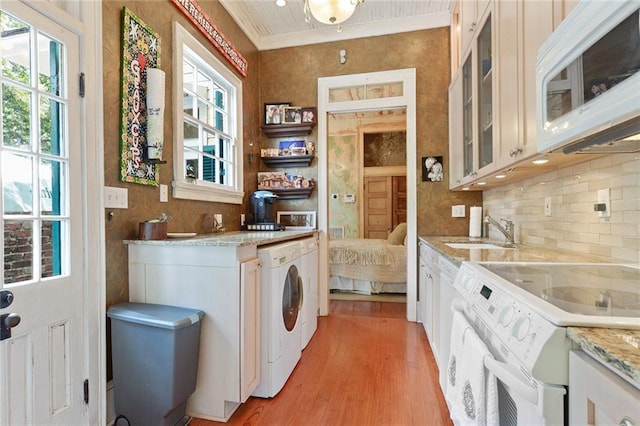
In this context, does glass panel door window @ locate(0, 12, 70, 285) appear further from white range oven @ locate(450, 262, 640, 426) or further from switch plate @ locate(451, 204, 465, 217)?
switch plate @ locate(451, 204, 465, 217)

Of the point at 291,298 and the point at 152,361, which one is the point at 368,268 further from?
the point at 152,361

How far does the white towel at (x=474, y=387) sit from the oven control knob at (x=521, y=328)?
141 mm

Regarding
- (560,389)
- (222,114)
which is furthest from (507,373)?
(222,114)

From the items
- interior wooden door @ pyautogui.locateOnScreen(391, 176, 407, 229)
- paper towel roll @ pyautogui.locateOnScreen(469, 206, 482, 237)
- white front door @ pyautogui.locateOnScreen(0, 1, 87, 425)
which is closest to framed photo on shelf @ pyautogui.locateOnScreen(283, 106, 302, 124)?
paper towel roll @ pyautogui.locateOnScreen(469, 206, 482, 237)

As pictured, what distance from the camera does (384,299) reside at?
3.88 meters

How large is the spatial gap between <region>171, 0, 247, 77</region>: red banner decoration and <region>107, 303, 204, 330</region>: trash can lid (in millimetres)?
1992

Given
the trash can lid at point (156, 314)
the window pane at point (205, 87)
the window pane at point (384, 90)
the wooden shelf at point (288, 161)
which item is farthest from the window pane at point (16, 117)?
the window pane at point (384, 90)

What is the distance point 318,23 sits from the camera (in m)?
3.24

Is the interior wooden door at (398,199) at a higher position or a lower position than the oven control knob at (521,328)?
higher

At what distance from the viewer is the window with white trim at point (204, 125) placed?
215 cm

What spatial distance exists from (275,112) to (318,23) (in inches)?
40.2

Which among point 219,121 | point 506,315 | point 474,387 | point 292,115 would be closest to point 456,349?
point 474,387

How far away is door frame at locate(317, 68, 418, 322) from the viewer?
3215 mm

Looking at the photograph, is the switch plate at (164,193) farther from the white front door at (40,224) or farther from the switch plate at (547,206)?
the switch plate at (547,206)
